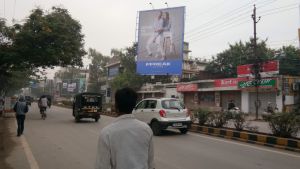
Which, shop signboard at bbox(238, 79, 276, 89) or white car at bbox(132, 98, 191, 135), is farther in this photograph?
shop signboard at bbox(238, 79, 276, 89)

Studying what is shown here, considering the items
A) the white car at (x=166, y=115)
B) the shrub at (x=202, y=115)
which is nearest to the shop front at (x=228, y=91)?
the shrub at (x=202, y=115)

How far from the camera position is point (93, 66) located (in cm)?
9212

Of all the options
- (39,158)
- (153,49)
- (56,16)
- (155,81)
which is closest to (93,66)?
(155,81)

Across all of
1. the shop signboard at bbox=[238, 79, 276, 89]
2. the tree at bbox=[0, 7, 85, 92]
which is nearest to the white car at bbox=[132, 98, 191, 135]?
the tree at bbox=[0, 7, 85, 92]

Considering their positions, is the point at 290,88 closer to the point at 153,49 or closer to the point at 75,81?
the point at 153,49

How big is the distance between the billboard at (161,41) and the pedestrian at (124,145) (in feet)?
103

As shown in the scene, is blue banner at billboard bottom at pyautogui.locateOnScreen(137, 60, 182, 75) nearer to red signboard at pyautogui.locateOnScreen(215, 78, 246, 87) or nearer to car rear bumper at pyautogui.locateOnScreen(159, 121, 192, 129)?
red signboard at pyautogui.locateOnScreen(215, 78, 246, 87)

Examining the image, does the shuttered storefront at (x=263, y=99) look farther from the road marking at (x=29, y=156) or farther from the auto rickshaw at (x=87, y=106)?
the road marking at (x=29, y=156)

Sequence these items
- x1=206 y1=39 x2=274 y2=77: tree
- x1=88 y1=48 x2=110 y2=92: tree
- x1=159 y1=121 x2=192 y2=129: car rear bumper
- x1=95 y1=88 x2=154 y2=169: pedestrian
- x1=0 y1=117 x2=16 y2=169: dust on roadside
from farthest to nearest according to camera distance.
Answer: x1=88 y1=48 x2=110 y2=92: tree
x1=206 y1=39 x2=274 y2=77: tree
x1=159 y1=121 x2=192 y2=129: car rear bumper
x1=0 y1=117 x2=16 y2=169: dust on roadside
x1=95 y1=88 x2=154 y2=169: pedestrian

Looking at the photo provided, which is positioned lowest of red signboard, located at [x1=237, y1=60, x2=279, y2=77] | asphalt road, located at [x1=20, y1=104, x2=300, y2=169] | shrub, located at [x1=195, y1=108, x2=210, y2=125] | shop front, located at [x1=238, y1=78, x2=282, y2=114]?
asphalt road, located at [x1=20, y1=104, x2=300, y2=169]

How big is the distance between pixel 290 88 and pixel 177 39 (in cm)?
1111

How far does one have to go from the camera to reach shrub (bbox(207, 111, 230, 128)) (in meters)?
16.0

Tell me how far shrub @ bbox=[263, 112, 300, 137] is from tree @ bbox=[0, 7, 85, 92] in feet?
62.1

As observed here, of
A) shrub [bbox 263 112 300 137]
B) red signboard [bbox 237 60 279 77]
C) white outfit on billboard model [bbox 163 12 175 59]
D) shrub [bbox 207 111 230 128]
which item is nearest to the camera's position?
shrub [bbox 263 112 300 137]
